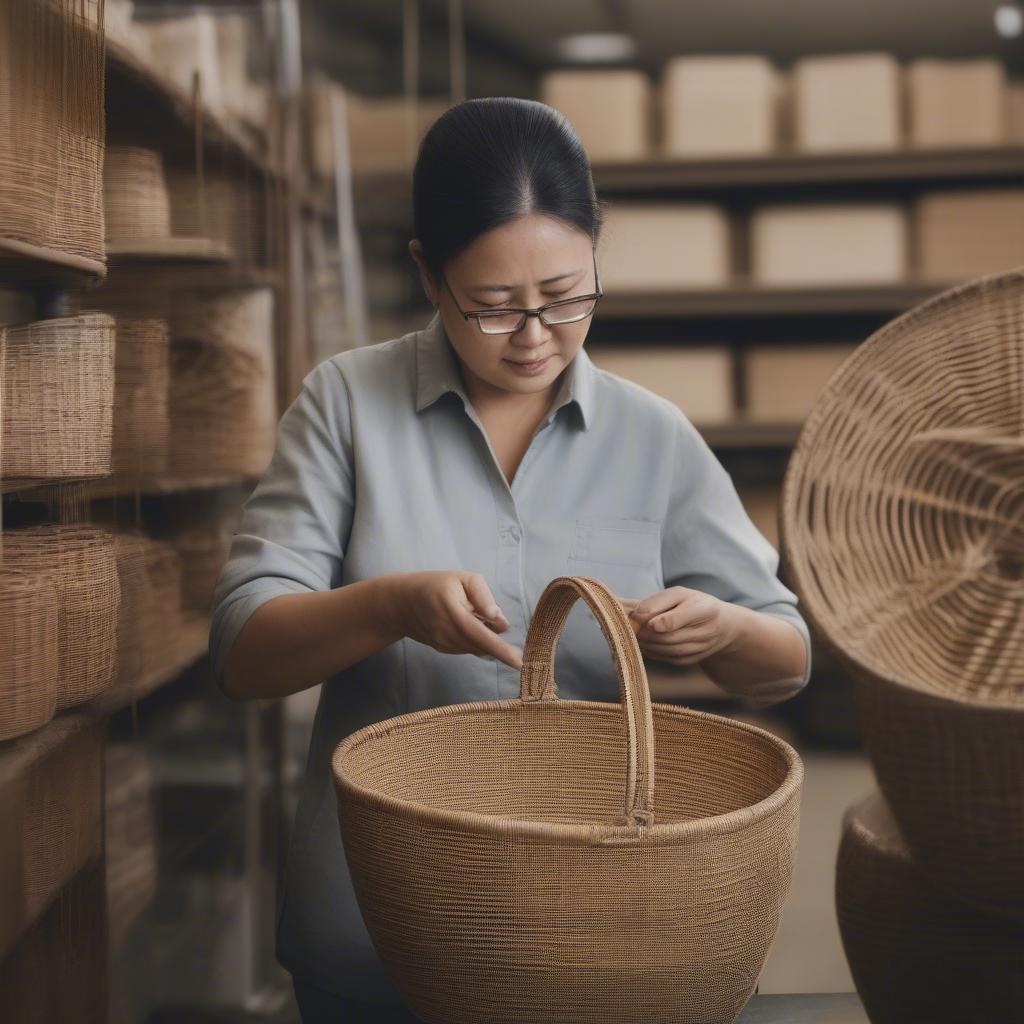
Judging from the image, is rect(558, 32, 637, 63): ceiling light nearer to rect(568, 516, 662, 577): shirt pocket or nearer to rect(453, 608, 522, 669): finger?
rect(568, 516, 662, 577): shirt pocket

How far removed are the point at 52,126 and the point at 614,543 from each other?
0.66 meters

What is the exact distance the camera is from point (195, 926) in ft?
6.92

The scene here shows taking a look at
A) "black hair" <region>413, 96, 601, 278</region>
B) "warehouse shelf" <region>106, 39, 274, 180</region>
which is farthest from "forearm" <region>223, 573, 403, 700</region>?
"warehouse shelf" <region>106, 39, 274, 180</region>

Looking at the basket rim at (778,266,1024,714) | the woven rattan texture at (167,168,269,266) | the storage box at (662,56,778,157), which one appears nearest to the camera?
the basket rim at (778,266,1024,714)

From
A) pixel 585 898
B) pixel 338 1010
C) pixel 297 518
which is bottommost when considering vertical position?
pixel 338 1010

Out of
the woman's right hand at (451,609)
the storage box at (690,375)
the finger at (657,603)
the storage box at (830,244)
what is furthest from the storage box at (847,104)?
the woman's right hand at (451,609)

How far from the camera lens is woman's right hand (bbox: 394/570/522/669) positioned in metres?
Result: 1.01

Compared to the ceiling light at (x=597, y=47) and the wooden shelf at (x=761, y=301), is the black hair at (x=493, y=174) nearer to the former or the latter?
the wooden shelf at (x=761, y=301)

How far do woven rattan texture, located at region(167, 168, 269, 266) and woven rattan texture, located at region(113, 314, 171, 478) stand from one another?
210 mm

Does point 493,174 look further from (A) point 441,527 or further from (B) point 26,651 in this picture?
(B) point 26,651

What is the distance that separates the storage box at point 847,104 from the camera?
4293 mm

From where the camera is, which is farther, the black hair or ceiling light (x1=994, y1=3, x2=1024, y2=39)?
ceiling light (x1=994, y1=3, x2=1024, y2=39)

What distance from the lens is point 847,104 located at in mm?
4312

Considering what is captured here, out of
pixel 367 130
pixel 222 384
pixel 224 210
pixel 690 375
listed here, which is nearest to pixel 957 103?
pixel 690 375
